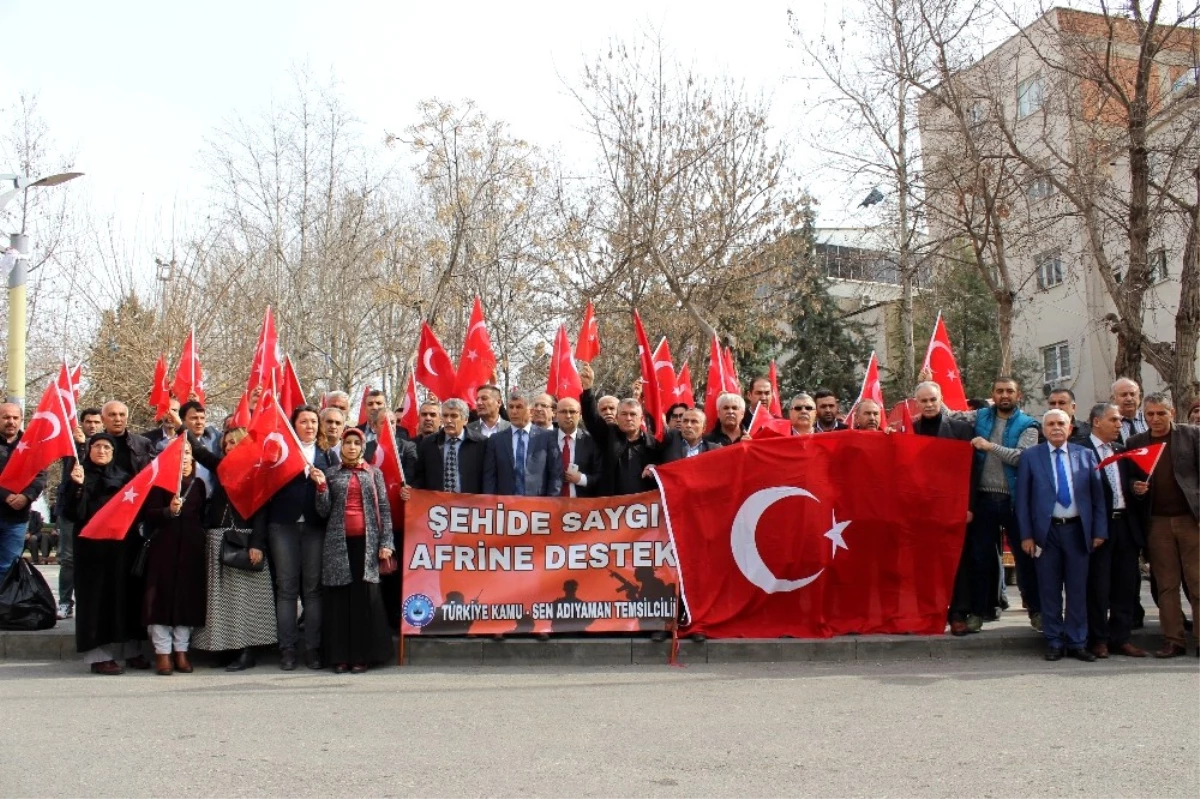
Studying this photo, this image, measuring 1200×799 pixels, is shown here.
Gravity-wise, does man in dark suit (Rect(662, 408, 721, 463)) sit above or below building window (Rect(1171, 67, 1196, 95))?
below

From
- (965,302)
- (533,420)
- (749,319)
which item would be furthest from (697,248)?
(965,302)

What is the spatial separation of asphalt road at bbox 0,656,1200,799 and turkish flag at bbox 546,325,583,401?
3.81 m

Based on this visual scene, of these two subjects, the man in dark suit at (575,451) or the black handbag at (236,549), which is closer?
the black handbag at (236,549)

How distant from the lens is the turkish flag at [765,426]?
9.58 metres

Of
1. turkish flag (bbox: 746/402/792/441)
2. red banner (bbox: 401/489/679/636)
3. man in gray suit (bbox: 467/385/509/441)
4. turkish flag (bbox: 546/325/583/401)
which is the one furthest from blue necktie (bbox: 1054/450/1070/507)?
turkish flag (bbox: 546/325/583/401)

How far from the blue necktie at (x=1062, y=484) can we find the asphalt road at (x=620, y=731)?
1221 mm

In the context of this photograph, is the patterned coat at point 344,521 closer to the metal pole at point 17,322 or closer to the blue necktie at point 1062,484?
the blue necktie at point 1062,484

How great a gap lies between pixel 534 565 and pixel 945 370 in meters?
5.63

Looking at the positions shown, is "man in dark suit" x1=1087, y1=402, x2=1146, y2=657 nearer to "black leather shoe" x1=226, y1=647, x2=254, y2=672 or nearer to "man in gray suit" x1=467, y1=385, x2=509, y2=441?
"man in gray suit" x1=467, y1=385, x2=509, y2=441

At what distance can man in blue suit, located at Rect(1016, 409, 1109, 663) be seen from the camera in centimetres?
845

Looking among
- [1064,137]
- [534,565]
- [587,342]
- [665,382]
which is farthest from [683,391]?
[1064,137]

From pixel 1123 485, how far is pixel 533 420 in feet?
15.8

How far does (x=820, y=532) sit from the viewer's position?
8.91 meters

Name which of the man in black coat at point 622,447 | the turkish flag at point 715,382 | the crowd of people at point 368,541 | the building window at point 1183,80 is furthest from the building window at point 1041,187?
the man in black coat at point 622,447
